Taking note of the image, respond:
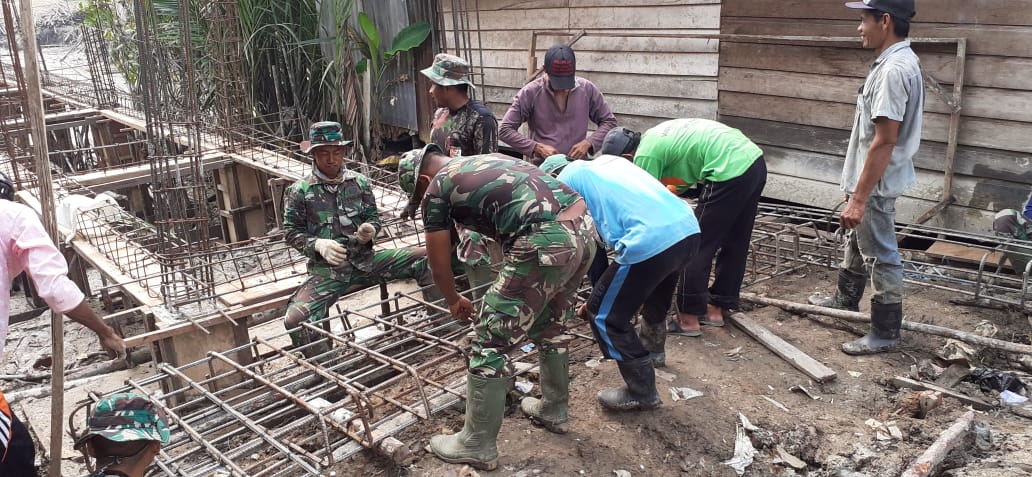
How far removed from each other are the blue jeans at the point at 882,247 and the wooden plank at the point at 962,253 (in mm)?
1819

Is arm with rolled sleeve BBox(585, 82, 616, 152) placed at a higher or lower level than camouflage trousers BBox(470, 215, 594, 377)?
higher

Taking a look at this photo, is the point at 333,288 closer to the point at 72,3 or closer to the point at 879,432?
the point at 879,432

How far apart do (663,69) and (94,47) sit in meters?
11.8

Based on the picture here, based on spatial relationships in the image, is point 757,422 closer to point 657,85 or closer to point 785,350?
point 785,350

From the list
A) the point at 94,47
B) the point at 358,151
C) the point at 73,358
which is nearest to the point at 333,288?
the point at 73,358

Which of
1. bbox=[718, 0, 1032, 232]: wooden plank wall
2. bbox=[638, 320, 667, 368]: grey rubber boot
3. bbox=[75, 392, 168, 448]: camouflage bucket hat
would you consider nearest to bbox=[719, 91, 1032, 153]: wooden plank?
bbox=[718, 0, 1032, 232]: wooden plank wall

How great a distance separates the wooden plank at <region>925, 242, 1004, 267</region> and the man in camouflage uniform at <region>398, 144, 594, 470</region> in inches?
153

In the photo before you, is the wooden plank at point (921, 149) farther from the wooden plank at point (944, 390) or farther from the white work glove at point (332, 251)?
the white work glove at point (332, 251)

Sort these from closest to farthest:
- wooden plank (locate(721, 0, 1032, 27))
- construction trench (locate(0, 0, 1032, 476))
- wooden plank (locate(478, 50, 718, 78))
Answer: construction trench (locate(0, 0, 1032, 476)) < wooden plank (locate(721, 0, 1032, 27)) < wooden plank (locate(478, 50, 718, 78))

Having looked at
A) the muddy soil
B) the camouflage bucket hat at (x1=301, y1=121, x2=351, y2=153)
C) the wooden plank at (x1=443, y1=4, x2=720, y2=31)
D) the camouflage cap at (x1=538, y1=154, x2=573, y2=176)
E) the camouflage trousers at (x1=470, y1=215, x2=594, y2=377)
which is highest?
the wooden plank at (x1=443, y1=4, x2=720, y2=31)

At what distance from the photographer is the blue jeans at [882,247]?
14.3ft

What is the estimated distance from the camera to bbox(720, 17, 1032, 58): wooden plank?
5590 mm

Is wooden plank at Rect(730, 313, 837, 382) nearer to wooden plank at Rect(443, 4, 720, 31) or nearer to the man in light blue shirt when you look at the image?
the man in light blue shirt

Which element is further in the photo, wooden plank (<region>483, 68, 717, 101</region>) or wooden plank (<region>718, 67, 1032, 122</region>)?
wooden plank (<region>483, 68, 717, 101</region>)
